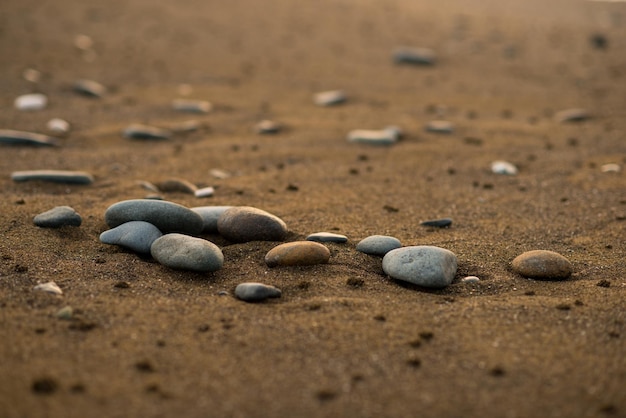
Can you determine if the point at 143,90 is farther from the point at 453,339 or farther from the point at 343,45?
the point at 453,339

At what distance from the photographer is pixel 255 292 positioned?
15.4 feet

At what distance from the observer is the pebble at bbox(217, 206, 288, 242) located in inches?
224

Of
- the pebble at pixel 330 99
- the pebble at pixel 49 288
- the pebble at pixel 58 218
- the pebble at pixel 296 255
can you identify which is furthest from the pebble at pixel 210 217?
the pebble at pixel 330 99

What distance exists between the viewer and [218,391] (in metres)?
3.64

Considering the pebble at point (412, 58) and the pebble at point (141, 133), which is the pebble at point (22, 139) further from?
the pebble at point (412, 58)

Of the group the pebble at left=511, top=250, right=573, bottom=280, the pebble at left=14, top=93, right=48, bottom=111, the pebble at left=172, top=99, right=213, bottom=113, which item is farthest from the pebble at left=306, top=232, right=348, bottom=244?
the pebble at left=14, top=93, right=48, bottom=111

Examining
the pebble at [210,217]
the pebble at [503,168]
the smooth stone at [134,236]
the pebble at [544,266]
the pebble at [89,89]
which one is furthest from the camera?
the pebble at [89,89]

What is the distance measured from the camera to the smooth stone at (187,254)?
5.02 metres

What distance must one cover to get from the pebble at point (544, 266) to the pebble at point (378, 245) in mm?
995

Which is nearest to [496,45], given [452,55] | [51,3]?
[452,55]

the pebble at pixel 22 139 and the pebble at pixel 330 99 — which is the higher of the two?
the pebble at pixel 330 99

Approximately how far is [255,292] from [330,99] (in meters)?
7.03

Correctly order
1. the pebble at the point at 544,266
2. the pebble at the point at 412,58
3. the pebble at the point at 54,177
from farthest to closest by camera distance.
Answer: the pebble at the point at 412,58 → the pebble at the point at 54,177 → the pebble at the point at 544,266

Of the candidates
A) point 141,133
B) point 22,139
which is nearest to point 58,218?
point 22,139
